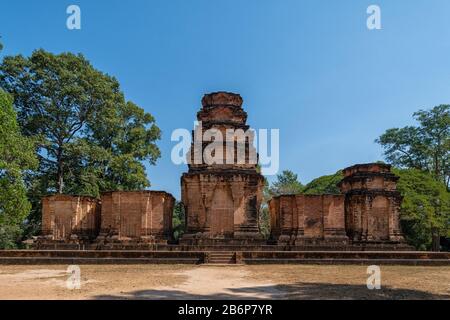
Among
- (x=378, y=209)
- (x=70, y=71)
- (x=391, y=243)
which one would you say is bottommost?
(x=391, y=243)

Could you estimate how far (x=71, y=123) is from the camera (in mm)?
36969

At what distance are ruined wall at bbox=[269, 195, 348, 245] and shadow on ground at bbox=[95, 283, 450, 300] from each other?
47.2ft

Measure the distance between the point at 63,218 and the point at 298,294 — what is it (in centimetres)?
2107

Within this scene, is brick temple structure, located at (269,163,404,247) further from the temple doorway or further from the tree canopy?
the tree canopy

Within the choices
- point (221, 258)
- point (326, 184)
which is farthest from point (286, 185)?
point (221, 258)

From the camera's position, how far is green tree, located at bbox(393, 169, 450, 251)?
3394cm

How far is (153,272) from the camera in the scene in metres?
15.5

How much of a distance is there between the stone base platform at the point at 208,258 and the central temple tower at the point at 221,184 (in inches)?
188

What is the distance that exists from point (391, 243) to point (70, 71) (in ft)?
98.5

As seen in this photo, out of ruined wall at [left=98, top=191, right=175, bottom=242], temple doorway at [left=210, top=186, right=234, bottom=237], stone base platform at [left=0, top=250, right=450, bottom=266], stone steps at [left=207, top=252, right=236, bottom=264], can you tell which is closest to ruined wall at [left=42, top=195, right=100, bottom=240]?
ruined wall at [left=98, top=191, right=175, bottom=242]

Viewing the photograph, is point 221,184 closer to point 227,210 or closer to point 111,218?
point 227,210

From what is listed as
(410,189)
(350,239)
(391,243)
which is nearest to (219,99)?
(350,239)

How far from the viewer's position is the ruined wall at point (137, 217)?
25859 millimetres
